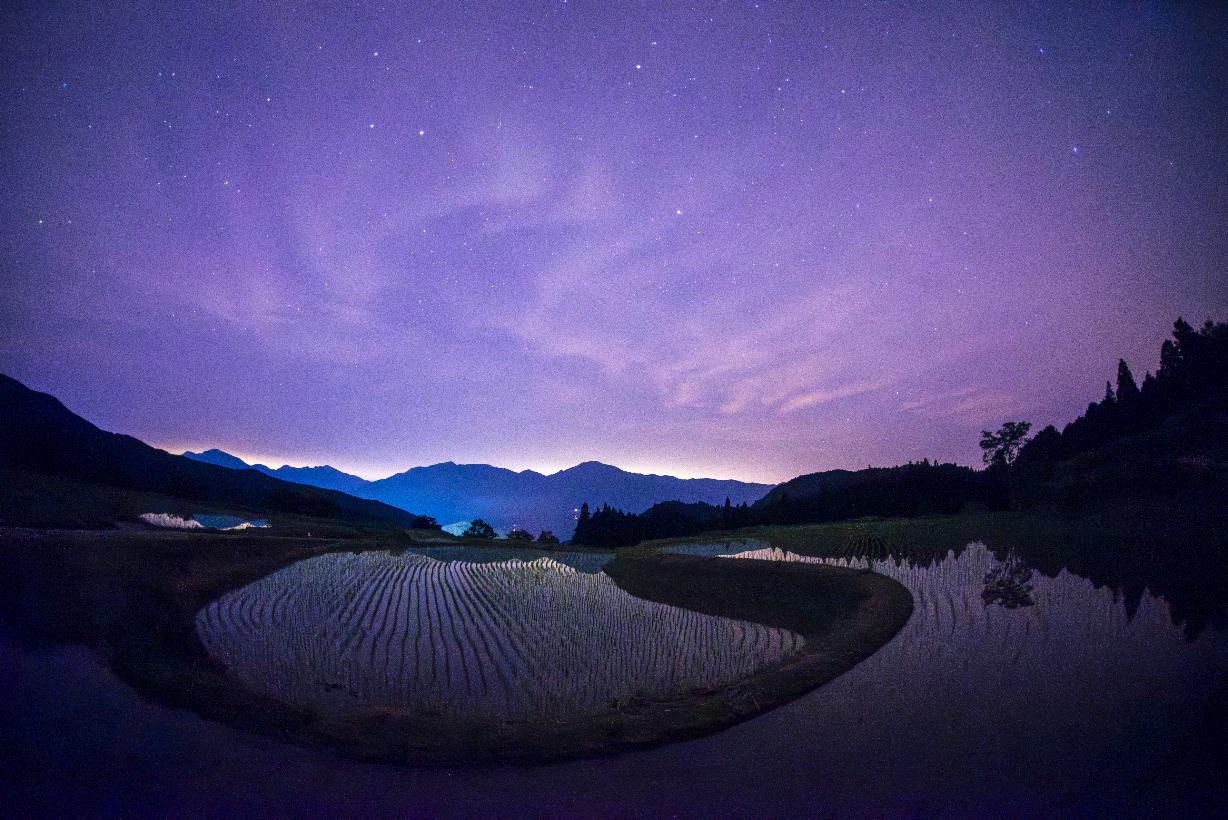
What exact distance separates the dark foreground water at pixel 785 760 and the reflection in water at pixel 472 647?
2.18 metres

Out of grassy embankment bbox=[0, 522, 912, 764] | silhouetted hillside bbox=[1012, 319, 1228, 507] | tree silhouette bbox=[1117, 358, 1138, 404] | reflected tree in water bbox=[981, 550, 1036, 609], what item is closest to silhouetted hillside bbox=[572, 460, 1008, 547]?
silhouetted hillside bbox=[1012, 319, 1228, 507]

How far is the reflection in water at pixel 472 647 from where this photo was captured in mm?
10633

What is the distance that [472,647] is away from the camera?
559 inches

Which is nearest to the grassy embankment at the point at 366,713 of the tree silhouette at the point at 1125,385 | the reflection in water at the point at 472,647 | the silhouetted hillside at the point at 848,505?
the reflection in water at the point at 472,647

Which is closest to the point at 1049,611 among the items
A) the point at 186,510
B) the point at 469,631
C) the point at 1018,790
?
the point at 1018,790

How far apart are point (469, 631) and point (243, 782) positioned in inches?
361

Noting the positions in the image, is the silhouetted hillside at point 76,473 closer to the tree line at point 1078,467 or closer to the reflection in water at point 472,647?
the reflection in water at point 472,647

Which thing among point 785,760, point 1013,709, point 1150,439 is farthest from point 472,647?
point 1150,439

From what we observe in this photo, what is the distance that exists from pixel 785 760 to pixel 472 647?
9.29 m

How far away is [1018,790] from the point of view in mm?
6875

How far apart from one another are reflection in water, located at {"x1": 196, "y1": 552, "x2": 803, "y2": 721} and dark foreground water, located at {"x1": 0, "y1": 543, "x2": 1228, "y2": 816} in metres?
2.18

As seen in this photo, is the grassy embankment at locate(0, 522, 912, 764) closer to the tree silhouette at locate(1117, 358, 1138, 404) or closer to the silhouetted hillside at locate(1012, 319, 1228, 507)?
the silhouetted hillside at locate(1012, 319, 1228, 507)

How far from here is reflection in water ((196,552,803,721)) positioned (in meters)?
10.6

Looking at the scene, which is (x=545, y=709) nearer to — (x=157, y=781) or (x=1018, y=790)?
(x=157, y=781)
